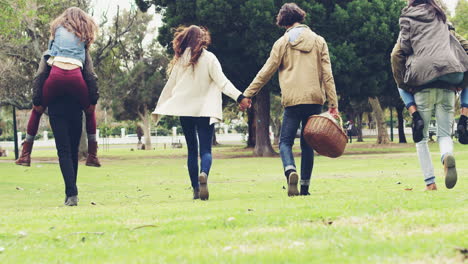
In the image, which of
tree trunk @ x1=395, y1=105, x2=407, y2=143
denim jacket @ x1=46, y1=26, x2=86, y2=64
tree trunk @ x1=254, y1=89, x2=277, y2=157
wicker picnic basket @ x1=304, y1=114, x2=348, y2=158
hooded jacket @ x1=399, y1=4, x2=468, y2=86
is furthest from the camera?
tree trunk @ x1=395, y1=105, x2=407, y2=143

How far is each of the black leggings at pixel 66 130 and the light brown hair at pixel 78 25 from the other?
0.75 meters

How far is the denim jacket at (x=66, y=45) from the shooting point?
7996 millimetres

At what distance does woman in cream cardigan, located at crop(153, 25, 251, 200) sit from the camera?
8.41 meters

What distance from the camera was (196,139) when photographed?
8.51 metres

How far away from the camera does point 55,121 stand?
8.04m

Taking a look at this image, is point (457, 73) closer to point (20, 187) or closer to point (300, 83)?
point (300, 83)

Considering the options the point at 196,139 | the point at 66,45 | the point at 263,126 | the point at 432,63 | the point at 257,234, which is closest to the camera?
the point at 257,234

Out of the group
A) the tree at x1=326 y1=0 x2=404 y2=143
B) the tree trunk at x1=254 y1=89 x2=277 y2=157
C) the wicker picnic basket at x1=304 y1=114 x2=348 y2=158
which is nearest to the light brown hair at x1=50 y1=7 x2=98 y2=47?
the wicker picnic basket at x1=304 y1=114 x2=348 y2=158

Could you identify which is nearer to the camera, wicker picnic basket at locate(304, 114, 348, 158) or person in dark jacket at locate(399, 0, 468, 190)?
person in dark jacket at locate(399, 0, 468, 190)

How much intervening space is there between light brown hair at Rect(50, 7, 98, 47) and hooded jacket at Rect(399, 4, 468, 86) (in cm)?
353

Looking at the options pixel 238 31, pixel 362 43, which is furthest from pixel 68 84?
pixel 362 43

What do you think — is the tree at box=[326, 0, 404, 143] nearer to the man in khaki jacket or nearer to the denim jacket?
the man in khaki jacket

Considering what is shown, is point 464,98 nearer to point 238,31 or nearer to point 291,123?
point 291,123

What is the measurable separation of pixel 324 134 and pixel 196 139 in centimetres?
166
